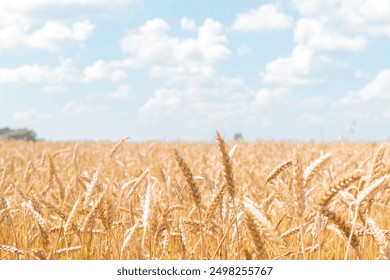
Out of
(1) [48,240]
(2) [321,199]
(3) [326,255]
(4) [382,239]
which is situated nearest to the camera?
(2) [321,199]

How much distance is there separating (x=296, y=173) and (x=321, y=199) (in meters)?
0.13

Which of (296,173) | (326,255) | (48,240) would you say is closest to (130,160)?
(326,255)

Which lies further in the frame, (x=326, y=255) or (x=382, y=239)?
(x=326, y=255)

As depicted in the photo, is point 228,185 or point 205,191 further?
point 205,191
